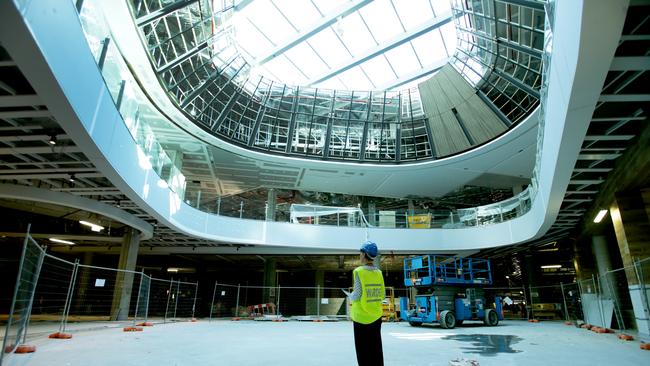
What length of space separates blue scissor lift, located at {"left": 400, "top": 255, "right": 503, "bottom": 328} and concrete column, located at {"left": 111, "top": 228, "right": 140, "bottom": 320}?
41.1 ft

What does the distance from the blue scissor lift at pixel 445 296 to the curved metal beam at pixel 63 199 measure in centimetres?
1265

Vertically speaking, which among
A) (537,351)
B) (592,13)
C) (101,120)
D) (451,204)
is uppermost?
(451,204)

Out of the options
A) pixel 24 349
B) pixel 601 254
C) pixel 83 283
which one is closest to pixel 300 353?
pixel 24 349

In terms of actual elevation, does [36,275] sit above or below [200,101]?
below

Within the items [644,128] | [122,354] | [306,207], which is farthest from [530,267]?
[122,354]

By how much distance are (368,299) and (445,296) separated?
43.6 ft

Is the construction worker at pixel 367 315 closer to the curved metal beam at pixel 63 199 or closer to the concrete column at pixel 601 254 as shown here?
the curved metal beam at pixel 63 199

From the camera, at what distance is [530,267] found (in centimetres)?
2497

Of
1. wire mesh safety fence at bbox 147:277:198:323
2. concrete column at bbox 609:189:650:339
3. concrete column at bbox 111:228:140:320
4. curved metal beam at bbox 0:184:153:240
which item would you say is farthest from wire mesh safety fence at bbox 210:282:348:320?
concrete column at bbox 609:189:650:339

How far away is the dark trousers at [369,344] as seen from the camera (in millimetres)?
3760

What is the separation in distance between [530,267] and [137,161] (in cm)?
2461

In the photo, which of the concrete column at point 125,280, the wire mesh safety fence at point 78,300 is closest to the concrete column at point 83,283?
the wire mesh safety fence at point 78,300

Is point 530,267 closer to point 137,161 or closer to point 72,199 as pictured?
point 137,161

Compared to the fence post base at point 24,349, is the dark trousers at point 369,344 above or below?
above
